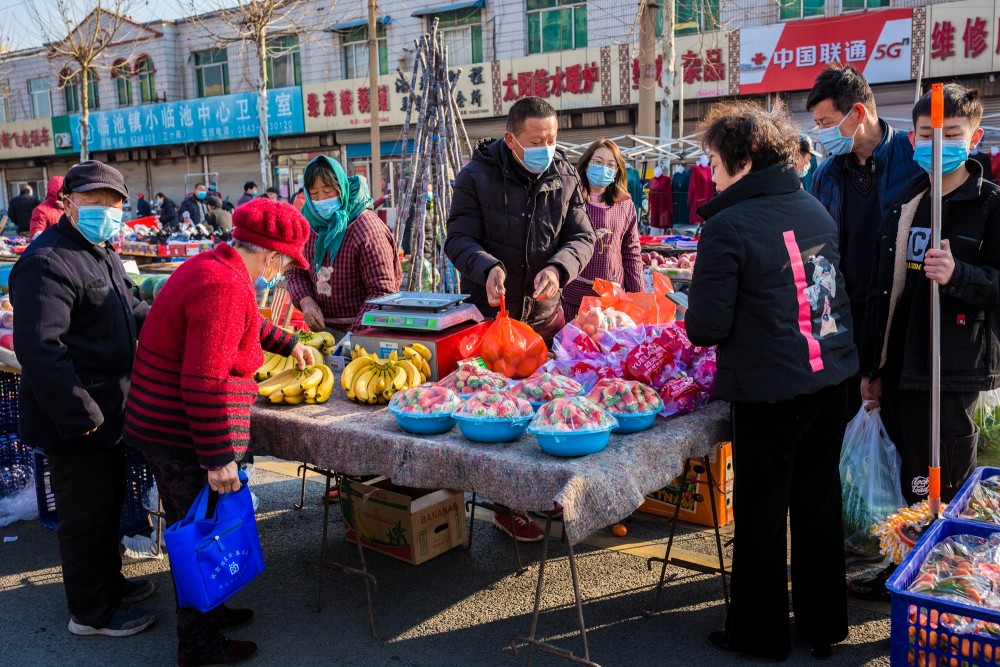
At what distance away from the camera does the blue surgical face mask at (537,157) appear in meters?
3.62

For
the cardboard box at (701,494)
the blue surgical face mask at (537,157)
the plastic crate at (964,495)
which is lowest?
the cardboard box at (701,494)

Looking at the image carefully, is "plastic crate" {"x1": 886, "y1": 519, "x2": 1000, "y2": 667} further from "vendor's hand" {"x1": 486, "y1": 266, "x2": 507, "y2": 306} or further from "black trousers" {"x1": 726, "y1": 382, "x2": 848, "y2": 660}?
"vendor's hand" {"x1": 486, "y1": 266, "x2": 507, "y2": 306}

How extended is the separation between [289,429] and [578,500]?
1248 millimetres

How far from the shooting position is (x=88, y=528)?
322 cm

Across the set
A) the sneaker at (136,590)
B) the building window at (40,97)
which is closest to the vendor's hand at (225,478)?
the sneaker at (136,590)

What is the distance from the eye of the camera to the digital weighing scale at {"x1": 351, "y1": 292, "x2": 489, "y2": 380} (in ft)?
10.9

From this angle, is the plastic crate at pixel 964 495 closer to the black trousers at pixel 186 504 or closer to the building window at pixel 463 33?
the black trousers at pixel 186 504

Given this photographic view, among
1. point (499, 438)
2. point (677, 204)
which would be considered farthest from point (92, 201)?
point (677, 204)

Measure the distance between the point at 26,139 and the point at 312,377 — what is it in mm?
31769

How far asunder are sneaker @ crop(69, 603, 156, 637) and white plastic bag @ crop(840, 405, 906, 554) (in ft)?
9.95

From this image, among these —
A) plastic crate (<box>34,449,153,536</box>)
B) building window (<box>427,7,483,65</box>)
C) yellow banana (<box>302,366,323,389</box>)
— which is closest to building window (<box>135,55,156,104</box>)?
building window (<box>427,7,483,65</box>)

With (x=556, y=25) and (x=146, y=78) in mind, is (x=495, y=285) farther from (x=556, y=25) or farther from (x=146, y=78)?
(x=146, y=78)

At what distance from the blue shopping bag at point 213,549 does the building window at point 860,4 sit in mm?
16397

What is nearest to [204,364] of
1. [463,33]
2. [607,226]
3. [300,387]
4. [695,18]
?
Answer: [300,387]
